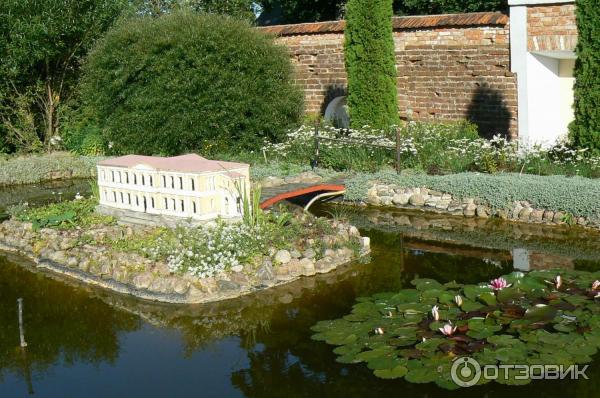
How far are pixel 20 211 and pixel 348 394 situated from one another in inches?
277

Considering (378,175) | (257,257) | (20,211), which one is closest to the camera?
(257,257)

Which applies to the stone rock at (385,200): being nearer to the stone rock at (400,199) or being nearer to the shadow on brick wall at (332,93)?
the stone rock at (400,199)

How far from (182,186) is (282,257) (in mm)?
1668

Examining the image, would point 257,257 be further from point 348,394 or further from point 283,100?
point 283,100

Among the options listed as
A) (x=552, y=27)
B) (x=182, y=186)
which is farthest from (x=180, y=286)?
(x=552, y=27)

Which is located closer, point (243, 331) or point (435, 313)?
point (435, 313)

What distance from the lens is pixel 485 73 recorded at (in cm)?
1597

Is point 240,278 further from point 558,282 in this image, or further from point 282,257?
point 558,282

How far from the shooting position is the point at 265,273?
9.46 metres

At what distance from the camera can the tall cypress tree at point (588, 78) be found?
42.3 feet

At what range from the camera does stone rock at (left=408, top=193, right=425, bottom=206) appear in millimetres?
12805

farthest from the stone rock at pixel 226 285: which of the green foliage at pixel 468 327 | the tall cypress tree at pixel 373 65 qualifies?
the tall cypress tree at pixel 373 65

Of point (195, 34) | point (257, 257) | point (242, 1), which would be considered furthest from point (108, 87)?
point (242, 1)

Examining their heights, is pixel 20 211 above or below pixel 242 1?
below
